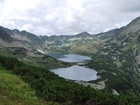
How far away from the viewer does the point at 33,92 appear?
27016mm

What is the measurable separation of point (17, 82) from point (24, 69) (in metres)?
5.27

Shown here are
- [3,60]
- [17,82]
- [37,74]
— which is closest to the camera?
[17,82]

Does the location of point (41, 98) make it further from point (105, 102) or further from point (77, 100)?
point (105, 102)

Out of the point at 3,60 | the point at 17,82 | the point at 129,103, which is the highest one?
the point at 3,60

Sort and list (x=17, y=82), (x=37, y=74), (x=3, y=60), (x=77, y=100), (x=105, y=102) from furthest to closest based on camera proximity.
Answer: (x=3, y=60)
(x=37, y=74)
(x=17, y=82)
(x=77, y=100)
(x=105, y=102)

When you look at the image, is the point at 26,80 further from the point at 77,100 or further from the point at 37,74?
the point at 77,100

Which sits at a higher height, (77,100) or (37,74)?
(37,74)

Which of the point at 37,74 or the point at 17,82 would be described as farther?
the point at 37,74

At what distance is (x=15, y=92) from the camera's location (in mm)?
26188

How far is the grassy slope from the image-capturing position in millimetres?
23562

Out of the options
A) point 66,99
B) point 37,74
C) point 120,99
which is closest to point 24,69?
point 37,74

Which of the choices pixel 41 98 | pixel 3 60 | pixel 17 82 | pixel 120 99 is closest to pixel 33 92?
pixel 41 98

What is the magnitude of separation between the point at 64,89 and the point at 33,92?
399 centimetres

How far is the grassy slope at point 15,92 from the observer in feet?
77.3
